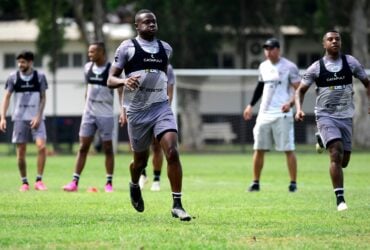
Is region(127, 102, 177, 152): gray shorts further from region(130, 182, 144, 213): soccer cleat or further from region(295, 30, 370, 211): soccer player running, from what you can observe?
region(295, 30, 370, 211): soccer player running

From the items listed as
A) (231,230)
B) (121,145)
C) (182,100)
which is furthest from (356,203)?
(182,100)

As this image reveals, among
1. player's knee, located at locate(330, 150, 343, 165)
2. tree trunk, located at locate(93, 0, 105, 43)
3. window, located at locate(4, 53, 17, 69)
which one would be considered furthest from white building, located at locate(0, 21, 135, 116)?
player's knee, located at locate(330, 150, 343, 165)

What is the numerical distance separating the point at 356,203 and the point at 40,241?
18.7 ft

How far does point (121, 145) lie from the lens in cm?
4106

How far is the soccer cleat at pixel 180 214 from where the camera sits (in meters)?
11.4

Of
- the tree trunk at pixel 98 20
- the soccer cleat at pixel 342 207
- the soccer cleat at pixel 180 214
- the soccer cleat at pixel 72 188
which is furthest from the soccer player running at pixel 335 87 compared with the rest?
the tree trunk at pixel 98 20

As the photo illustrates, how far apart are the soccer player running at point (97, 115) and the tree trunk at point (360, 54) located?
24400 mm

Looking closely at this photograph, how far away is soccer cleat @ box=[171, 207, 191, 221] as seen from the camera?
37.6ft

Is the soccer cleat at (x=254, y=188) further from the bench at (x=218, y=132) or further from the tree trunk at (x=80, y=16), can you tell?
the tree trunk at (x=80, y=16)

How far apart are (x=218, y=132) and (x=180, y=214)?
3188 cm

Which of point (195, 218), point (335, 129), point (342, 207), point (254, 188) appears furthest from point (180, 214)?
point (254, 188)

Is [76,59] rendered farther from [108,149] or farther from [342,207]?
[342,207]

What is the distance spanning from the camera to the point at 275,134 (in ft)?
58.0

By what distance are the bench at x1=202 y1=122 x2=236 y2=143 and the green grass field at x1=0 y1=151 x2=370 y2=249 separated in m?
21.1
